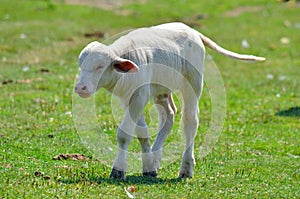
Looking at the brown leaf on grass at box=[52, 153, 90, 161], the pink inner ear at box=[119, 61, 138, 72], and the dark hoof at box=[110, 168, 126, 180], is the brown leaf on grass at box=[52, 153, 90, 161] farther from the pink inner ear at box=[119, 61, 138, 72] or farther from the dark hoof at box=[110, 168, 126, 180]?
the pink inner ear at box=[119, 61, 138, 72]

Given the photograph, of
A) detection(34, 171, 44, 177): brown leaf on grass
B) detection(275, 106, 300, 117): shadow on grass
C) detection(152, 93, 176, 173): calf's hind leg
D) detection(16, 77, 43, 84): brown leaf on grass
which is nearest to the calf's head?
detection(34, 171, 44, 177): brown leaf on grass

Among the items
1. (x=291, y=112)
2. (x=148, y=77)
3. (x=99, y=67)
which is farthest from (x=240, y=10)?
(x=99, y=67)

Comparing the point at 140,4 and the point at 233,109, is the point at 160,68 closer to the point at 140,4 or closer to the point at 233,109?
the point at 233,109

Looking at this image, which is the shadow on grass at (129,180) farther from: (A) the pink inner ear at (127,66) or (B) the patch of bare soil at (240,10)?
(B) the patch of bare soil at (240,10)

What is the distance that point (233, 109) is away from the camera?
46.0 ft

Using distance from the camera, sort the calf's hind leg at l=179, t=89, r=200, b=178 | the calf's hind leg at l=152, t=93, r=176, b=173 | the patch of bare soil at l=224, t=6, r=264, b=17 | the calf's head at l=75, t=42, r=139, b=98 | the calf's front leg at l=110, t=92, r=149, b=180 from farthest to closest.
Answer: the patch of bare soil at l=224, t=6, r=264, b=17 < the calf's hind leg at l=152, t=93, r=176, b=173 < the calf's hind leg at l=179, t=89, r=200, b=178 < the calf's front leg at l=110, t=92, r=149, b=180 < the calf's head at l=75, t=42, r=139, b=98

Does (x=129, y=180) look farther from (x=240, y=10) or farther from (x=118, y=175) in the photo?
(x=240, y=10)

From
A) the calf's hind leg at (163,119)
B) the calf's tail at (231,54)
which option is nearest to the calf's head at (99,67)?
the calf's hind leg at (163,119)

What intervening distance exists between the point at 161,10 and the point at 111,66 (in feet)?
65.5

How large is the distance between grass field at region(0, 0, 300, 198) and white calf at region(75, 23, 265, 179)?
15.2 inches

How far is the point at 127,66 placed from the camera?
7.66 m

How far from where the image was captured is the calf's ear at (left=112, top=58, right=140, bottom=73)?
762 cm

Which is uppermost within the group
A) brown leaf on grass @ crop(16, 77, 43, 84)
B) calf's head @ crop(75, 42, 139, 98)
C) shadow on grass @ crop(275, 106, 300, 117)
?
calf's head @ crop(75, 42, 139, 98)

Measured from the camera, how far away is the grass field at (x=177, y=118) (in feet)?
26.3
